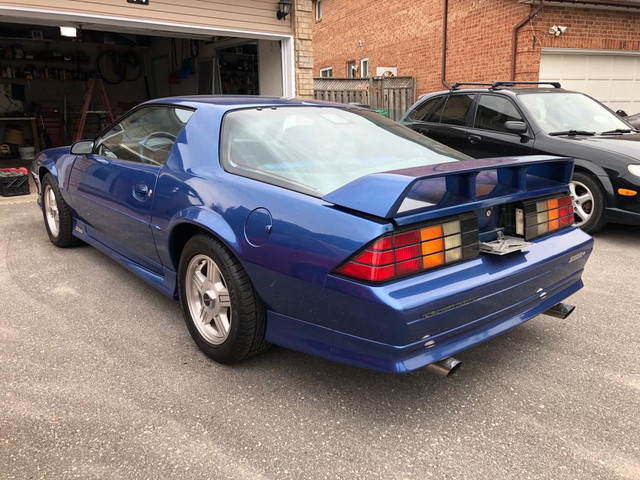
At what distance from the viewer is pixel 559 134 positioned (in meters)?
5.72

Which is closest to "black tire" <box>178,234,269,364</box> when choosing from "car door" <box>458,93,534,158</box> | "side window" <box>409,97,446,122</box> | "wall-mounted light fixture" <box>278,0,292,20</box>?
"car door" <box>458,93,534,158</box>

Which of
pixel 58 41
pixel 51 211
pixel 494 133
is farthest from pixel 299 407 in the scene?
pixel 58 41

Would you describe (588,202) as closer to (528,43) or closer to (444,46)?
(528,43)

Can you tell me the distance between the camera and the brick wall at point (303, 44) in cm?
940

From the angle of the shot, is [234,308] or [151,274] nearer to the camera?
[234,308]

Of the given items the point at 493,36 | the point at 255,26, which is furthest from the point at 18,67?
the point at 493,36

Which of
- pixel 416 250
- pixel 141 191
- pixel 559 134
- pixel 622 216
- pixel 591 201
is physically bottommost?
pixel 622 216

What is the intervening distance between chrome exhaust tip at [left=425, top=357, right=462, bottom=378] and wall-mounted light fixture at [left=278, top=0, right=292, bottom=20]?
838cm

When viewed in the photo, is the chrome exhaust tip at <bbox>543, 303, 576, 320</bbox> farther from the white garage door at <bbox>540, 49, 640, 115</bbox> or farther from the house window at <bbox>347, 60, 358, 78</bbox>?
the house window at <bbox>347, 60, 358, 78</bbox>

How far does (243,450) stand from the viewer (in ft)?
6.86

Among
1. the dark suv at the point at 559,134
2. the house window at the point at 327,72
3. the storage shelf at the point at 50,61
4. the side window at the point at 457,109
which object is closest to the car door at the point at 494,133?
the dark suv at the point at 559,134

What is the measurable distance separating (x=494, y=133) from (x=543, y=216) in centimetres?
390

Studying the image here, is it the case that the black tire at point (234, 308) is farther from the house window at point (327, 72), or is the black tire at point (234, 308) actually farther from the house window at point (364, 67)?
the house window at point (327, 72)

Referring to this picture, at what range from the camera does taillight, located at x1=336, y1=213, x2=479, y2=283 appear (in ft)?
6.54
